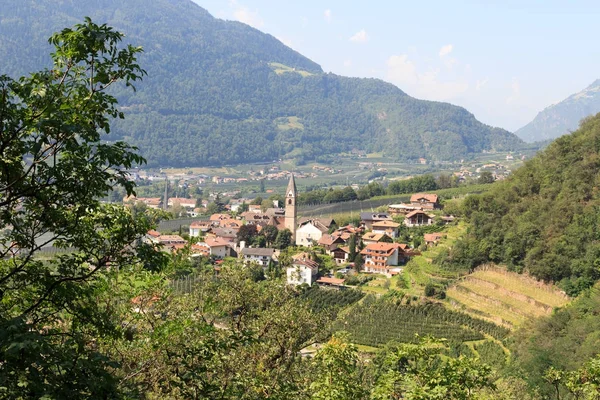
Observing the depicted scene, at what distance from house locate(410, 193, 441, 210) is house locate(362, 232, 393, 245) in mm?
12388

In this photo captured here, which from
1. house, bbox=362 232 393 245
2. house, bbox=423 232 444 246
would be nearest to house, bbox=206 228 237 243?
house, bbox=362 232 393 245

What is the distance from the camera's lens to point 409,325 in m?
28.5

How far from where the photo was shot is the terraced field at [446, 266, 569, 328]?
1061 inches

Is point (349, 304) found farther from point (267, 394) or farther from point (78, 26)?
point (78, 26)

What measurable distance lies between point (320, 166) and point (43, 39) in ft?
320

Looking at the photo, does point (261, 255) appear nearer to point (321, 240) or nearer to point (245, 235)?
point (245, 235)

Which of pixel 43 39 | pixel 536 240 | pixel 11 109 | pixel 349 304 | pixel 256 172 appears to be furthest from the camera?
pixel 43 39

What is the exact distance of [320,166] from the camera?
15788 cm

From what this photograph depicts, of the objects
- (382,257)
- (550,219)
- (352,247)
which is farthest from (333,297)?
(550,219)

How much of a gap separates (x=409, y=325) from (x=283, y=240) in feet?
68.4

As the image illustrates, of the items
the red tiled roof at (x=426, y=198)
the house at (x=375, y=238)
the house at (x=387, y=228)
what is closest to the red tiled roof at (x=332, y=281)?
the house at (x=375, y=238)

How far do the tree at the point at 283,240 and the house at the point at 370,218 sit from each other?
772cm

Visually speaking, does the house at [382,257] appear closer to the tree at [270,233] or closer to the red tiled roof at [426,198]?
the tree at [270,233]

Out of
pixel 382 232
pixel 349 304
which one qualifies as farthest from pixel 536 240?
pixel 382 232
